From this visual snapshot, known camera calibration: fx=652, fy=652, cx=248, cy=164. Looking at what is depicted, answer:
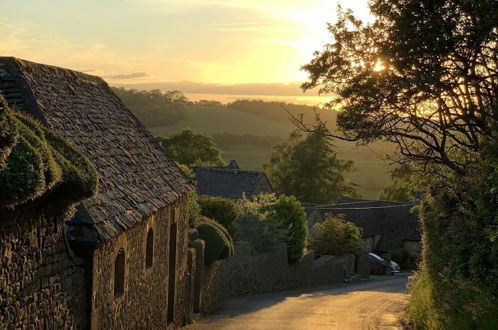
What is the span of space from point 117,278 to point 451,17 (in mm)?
10191

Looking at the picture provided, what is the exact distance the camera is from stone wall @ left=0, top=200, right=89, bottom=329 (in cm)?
793

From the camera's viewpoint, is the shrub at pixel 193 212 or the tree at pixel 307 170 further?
the tree at pixel 307 170

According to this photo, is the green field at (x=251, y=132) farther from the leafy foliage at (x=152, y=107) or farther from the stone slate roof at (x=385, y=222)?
the stone slate roof at (x=385, y=222)

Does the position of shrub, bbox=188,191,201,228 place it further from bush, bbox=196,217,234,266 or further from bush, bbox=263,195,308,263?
bush, bbox=263,195,308,263

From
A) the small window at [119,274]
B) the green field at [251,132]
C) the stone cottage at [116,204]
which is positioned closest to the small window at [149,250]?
the stone cottage at [116,204]

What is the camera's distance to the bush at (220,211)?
98.3ft

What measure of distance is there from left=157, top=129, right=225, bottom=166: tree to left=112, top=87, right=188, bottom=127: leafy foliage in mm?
29563

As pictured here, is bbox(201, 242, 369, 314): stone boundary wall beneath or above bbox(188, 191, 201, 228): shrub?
beneath

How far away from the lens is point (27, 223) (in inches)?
330

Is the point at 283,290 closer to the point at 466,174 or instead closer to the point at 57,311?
the point at 466,174

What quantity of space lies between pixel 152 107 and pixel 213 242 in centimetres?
9143

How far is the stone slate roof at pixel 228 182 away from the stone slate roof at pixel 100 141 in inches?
1298

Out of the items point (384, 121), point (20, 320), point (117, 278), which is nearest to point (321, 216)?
point (384, 121)

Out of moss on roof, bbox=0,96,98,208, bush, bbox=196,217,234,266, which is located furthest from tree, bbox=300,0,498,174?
moss on roof, bbox=0,96,98,208
